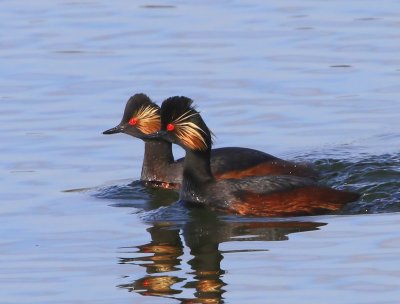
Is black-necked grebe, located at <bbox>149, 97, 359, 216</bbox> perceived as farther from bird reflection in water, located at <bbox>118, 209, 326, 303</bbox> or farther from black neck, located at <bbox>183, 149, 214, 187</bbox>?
bird reflection in water, located at <bbox>118, 209, 326, 303</bbox>

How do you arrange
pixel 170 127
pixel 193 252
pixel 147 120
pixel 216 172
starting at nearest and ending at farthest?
1. pixel 193 252
2. pixel 170 127
3. pixel 216 172
4. pixel 147 120

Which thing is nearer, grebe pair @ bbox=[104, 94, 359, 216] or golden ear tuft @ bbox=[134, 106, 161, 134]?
grebe pair @ bbox=[104, 94, 359, 216]

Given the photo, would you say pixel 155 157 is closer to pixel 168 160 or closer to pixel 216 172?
pixel 168 160

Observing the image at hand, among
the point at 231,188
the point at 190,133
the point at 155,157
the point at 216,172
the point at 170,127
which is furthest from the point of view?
the point at 155,157

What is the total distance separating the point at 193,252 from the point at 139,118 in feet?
15.2

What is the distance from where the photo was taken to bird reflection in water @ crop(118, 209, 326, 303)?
39.9 ft

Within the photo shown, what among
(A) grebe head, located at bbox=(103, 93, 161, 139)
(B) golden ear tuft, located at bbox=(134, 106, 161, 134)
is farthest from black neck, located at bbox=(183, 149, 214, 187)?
(B) golden ear tuft, located at bbox=(134, 106, 161, 134)

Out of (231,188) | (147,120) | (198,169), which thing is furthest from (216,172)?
(147,120)

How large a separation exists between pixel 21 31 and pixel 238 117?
685cm

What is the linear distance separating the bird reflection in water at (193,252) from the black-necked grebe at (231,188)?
252mm

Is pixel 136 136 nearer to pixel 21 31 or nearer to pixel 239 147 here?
pixel 239 147

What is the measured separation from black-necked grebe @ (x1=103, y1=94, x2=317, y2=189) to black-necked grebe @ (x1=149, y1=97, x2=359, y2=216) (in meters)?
0.28

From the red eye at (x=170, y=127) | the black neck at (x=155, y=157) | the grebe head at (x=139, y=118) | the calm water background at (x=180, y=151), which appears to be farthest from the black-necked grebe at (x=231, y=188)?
the grebe head at (x=139, y=118)

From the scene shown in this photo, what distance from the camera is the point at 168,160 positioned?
17.8 m
